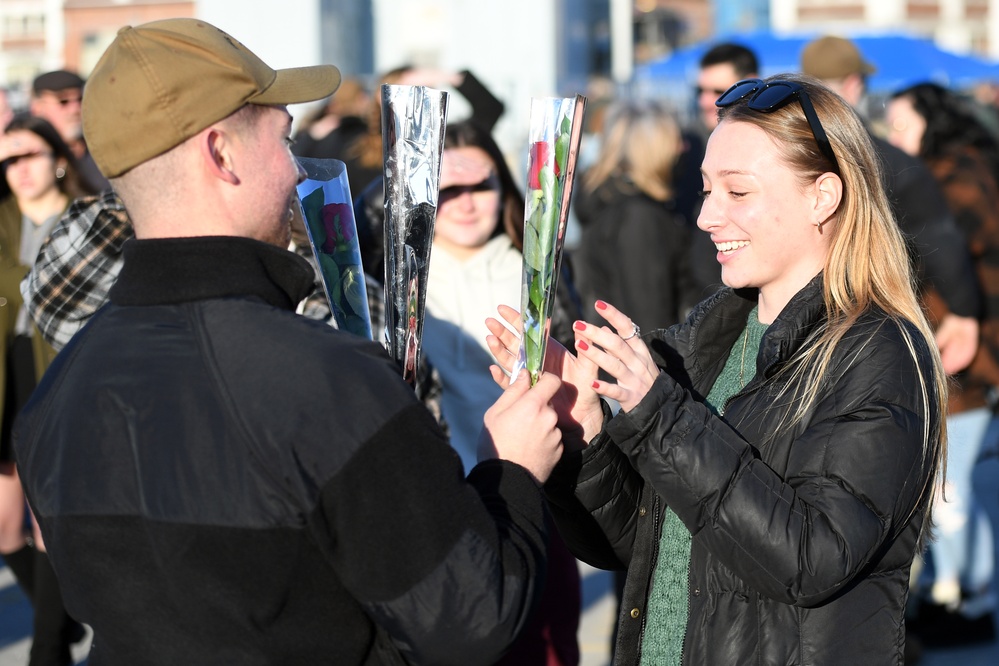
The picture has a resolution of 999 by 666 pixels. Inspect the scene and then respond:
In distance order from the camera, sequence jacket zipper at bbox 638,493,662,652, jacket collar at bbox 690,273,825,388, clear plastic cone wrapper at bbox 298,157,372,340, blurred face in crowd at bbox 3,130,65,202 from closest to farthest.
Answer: clear plastic cone wrapper at bbox 298,157,372,340
jacket zipper at bbox 638,493,662,652
jacket collar at bbox 690,273,825,388
blurred face in crowd at bbox 3,130,65,202

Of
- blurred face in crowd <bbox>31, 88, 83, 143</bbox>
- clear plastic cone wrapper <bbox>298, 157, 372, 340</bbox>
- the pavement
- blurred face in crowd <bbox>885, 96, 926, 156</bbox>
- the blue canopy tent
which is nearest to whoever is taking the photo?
clear plastic cone wrapper <bbox>298, 157, 372, 340</bbox>

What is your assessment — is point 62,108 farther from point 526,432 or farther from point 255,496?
point 255,496

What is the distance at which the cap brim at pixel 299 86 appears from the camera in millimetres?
1703

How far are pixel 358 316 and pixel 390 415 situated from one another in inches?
24.3

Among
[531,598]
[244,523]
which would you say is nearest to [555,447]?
[531,598]

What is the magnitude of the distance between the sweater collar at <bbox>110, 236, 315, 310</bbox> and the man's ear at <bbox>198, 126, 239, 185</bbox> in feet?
0.30

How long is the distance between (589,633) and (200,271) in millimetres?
3670

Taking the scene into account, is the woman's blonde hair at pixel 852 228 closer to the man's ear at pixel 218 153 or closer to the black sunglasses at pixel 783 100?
the black sunglasses at pixel 783 100

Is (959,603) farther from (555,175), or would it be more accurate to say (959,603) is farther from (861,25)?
(861,25)

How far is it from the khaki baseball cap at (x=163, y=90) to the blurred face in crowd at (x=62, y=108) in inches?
190

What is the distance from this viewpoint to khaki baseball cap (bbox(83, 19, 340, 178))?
5.38 feet

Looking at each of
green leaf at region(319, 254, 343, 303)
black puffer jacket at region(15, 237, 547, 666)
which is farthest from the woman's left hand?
green leaf at region(319, 254, 343, 303)

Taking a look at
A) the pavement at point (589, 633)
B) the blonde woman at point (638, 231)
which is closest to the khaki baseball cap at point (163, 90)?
the pavement at point (589, 633)

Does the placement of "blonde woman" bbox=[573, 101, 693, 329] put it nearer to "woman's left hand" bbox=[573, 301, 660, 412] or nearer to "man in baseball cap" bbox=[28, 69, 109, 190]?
"man in baseball cap" bbox=[28, 69, 109, 190]
